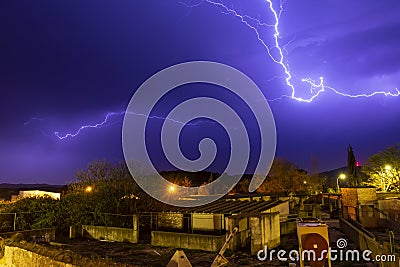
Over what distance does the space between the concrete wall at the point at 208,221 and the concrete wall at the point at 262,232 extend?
3.13 metres

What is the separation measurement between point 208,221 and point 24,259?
9.54 m

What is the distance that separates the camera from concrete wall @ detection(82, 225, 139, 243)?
17339mm

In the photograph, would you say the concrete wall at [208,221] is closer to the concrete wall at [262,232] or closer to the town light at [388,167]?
the concrete wall at [262,232]

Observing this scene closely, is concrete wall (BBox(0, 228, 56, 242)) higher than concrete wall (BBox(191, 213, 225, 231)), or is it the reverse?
concrete wall (BBox(191, 213, 225, 231))

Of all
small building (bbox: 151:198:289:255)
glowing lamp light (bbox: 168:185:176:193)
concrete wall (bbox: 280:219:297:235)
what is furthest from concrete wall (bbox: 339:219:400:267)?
glowing lamp light (bbox: 168:185:176:193)

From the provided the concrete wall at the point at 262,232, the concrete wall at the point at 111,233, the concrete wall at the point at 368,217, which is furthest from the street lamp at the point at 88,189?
the concrete wall at the point at 368,217

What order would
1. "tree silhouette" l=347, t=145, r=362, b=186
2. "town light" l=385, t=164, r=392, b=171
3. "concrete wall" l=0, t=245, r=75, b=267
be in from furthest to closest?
"tree silhouette" l=347, t=145, r=362, b=186
"town light" l=385, t=164, r=392, b=171
"concrete wall" l=0, t=245, r=75, b=267

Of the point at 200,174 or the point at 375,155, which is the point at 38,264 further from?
the point at 200,174

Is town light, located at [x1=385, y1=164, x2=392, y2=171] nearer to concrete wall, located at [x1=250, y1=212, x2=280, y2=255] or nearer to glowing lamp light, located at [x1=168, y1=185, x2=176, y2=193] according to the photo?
glowing lamp light, located at [x1=168, y1=185, x2=176, y2=193]

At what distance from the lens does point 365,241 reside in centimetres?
1101

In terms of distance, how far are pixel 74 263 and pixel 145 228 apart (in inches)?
527

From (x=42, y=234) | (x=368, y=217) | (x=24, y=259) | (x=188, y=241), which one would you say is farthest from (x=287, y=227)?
(x=42, y=234)

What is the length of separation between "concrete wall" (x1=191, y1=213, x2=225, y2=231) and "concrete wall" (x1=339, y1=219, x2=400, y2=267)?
542 centimetres

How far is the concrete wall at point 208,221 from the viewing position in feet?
54.4
